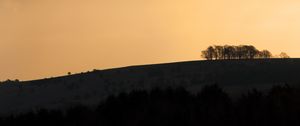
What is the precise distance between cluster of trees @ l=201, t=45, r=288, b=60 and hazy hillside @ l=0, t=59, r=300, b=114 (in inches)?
757

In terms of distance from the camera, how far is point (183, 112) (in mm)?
44000

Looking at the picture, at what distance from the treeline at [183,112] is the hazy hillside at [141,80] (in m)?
25.4

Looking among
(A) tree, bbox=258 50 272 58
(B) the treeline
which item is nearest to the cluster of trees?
(A) tree, bbox=258 50 272 58

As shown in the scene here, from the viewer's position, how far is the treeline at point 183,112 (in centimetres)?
3928

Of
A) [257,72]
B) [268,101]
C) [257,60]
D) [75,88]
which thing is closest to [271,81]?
[257,72]

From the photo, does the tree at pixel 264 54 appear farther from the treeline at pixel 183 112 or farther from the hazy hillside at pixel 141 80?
the treeline at pixel 183 112

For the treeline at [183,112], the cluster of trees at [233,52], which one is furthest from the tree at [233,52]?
the treeline at [183,112]

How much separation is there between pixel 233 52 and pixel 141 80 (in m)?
29.6

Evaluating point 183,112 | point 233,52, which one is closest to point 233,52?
point 233,52

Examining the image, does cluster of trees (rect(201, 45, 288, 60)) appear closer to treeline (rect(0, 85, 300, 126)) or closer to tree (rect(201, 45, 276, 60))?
tree (rect(201, 45, 276, 60))

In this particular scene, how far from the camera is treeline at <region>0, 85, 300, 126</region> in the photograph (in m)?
39.3

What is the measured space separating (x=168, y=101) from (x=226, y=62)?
1851 inches

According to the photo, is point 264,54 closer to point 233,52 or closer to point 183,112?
point 233,52

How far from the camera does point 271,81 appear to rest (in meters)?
82.7
